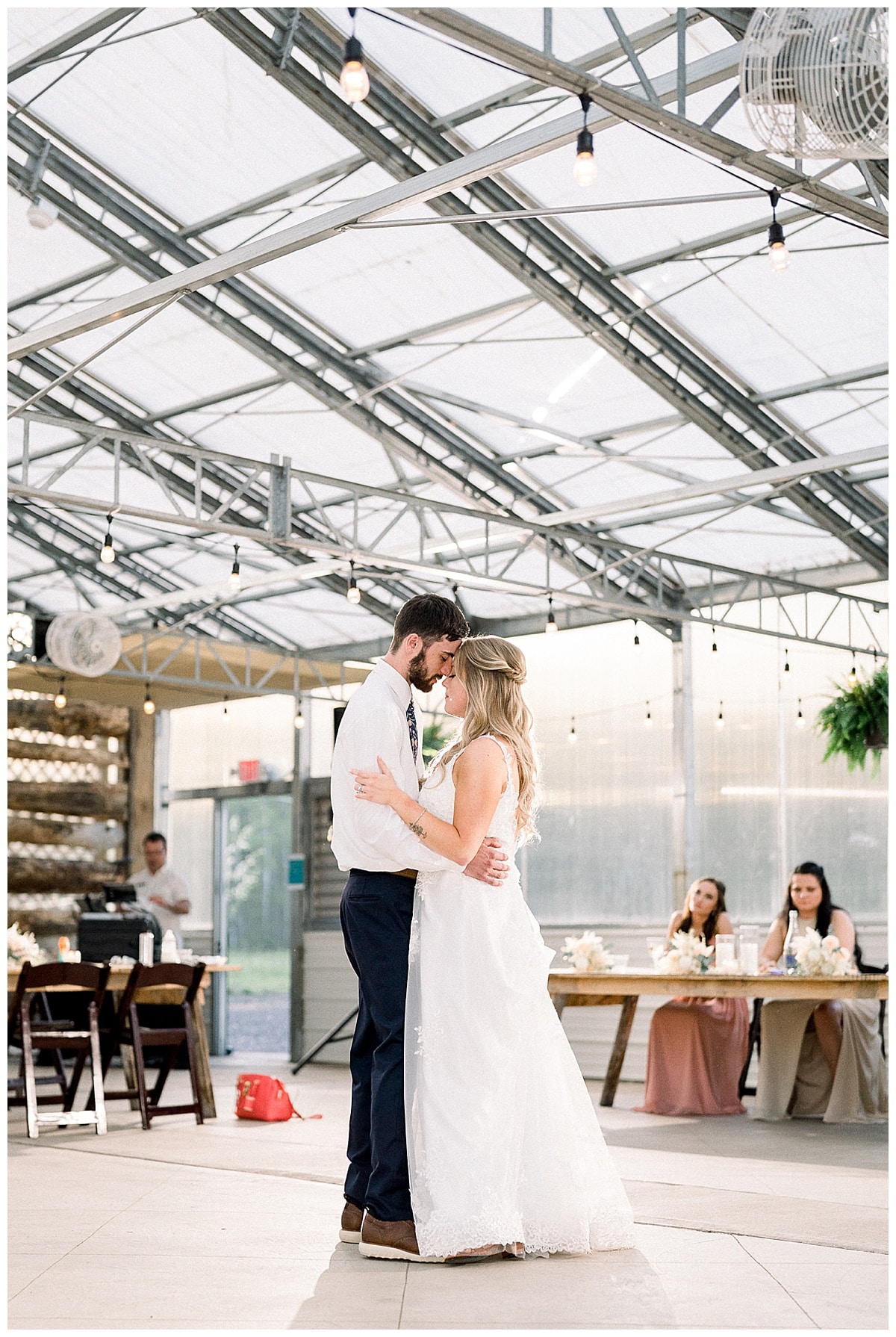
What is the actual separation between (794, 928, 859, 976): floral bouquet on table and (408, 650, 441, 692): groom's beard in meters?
3.98

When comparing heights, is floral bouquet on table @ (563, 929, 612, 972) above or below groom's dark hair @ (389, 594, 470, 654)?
below

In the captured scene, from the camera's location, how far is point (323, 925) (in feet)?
46.4

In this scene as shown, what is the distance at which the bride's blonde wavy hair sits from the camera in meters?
4.39

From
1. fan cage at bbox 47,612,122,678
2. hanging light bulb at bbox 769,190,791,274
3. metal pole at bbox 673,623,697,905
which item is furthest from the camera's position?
metal pole at bbox 673,623,697,905

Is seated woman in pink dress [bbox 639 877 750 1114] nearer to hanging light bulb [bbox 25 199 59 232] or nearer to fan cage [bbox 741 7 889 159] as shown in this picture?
hanging light bulb [bbox 25 199 59 232]

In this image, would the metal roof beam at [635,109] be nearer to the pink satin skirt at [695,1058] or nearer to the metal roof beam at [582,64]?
the metal roof beam at [582,64]

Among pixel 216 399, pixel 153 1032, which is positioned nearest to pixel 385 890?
pixel 153 1032

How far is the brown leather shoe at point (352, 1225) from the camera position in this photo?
171 inches

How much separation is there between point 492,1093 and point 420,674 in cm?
121

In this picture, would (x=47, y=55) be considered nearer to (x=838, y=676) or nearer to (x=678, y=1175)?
(x=678, y=1175)

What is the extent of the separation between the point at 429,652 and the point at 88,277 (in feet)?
19.1

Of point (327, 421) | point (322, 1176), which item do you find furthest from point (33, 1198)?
point (327, 421)

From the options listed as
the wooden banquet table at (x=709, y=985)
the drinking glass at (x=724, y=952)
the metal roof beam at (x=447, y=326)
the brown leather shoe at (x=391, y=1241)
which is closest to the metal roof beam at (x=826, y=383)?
the metal roof beam at (x=447, y=326)

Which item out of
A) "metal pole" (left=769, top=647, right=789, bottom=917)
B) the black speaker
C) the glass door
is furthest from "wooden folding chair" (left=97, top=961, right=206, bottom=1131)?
the glass door
